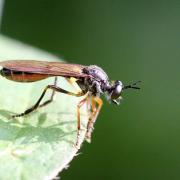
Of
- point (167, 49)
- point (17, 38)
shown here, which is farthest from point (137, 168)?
point (17, 38)

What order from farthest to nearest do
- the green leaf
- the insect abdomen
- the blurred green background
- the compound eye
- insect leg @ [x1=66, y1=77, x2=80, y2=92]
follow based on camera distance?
the blurred green background
the compound eye
insect leg @ [x1=66, y1=77, x2=80, y2=92]
the insect abdomen
the green leaf

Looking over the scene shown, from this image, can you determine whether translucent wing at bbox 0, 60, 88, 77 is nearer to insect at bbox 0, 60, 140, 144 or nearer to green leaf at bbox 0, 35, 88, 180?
insect at bbox 0, 60, 140, 144

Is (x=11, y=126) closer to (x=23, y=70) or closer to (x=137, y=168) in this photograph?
(x=23, y=70)

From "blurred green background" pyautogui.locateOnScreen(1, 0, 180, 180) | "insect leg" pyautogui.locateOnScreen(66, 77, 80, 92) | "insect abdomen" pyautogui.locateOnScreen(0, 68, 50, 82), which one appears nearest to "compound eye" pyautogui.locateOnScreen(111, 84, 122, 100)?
"insect leg" pyautogui.locateOnScreen(66, 77, 80, 92)

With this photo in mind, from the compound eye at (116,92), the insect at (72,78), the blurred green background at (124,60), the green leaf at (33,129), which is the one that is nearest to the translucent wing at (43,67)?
the insect at (72,78)

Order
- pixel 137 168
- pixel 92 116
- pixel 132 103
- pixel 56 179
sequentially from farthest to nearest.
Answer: pixel 132 103 < pixel 137 168 < pixel 92 116 < pixel 56 179

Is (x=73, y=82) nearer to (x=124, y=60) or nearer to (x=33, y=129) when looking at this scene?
(x=33, y=129)
